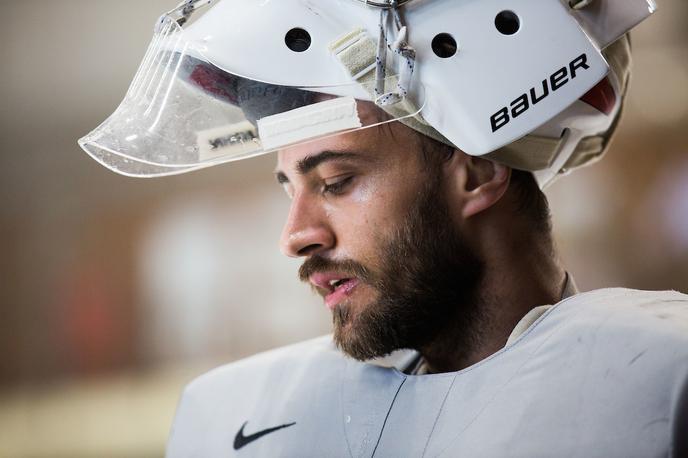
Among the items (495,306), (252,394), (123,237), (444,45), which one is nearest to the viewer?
(444,45)

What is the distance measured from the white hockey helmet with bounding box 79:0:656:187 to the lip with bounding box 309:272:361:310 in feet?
0.68

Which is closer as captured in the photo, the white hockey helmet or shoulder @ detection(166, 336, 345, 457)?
the white hockey helmet

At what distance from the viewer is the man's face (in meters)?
1.05

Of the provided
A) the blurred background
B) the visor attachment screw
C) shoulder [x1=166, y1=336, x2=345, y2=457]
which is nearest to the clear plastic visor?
the visor attachment screw

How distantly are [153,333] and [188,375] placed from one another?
0.90ft

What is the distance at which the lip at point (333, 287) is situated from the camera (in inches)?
42.0

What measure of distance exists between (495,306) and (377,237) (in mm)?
195

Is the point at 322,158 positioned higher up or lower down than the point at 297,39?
lower down

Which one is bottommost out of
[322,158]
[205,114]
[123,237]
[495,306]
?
[123,237]

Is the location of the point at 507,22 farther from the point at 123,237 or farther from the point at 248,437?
the point at 123,237

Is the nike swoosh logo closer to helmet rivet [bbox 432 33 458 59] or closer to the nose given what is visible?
the nose

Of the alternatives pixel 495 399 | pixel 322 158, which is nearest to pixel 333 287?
pixel 322 158

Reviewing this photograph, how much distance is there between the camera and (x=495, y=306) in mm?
1088

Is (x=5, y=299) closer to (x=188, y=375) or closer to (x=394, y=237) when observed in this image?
(x=188, y=375)
